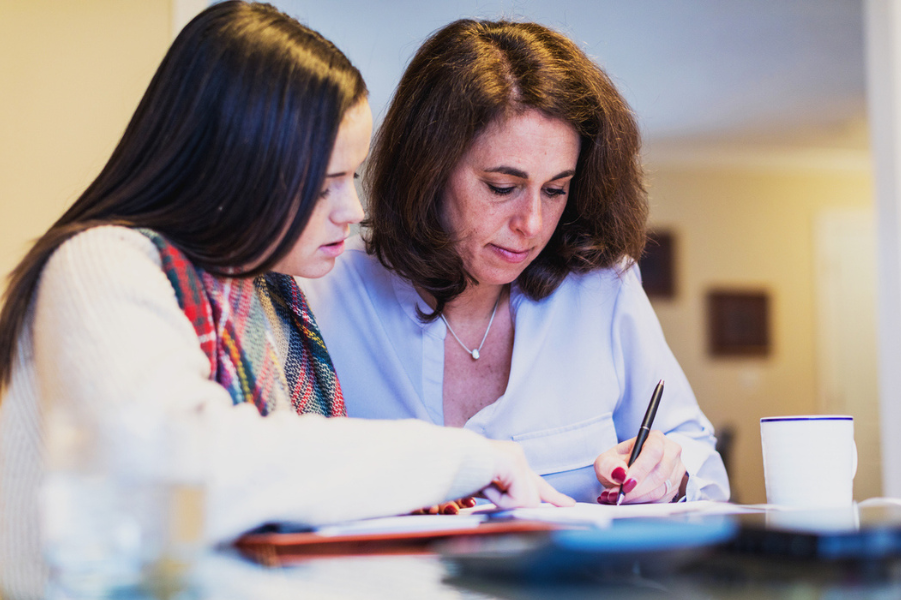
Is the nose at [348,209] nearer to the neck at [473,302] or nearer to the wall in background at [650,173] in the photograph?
the wall in background at [650,173]

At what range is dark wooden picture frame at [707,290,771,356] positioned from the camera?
20.9ft

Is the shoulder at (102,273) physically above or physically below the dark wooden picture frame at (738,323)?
above

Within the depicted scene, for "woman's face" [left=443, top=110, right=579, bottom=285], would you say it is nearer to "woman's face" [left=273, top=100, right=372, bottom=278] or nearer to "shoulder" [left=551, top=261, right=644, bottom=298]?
"shoulder" [left=551, top=261, right=644, bottom=298]

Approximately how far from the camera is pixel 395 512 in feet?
2.31

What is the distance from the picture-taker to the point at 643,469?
1.10 meters

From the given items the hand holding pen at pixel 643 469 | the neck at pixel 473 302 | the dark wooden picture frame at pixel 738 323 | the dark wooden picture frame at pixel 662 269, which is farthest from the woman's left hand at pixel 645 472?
the dark wooden picture frame at pixel 738 323

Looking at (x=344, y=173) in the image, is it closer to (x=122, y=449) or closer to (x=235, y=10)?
(x=235, y=10)

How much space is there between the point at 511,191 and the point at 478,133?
0.36 ft

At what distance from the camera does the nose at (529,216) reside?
129 centimetres

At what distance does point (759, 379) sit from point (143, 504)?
6547 mm

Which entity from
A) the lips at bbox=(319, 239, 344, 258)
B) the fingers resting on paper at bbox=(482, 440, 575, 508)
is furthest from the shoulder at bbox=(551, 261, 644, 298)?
the fingers resting on paper at bbox=(482, 440, 575, 508)

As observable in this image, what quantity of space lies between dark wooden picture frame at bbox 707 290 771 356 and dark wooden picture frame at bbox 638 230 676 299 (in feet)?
1.15

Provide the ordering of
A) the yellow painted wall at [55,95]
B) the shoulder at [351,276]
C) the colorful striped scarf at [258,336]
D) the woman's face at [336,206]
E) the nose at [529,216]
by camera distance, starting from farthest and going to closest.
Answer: the yellow painted wall at [55,95] → the shoulder at [351,276] → the nose at [529,216] → the woman's face at [336,206] → the colorful striped scarf at [258,336]

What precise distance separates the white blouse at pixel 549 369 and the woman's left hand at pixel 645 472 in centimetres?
10
